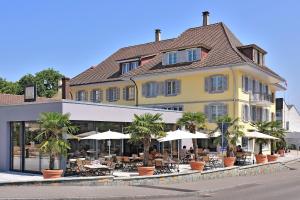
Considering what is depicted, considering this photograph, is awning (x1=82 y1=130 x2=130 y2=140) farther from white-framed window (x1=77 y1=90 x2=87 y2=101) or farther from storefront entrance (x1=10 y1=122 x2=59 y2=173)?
white-framed window (x1=77 y1=90 x2=87 y2=101)

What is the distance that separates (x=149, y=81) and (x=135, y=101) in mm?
2754

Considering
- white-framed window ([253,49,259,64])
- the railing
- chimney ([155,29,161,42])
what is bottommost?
the railing

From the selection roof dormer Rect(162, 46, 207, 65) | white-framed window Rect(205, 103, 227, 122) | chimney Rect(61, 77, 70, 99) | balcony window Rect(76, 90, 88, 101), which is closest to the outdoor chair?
white-framed window Rect(205, 103, 227, 122)

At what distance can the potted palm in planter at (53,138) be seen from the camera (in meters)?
19.0

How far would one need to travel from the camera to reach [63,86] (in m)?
46.6

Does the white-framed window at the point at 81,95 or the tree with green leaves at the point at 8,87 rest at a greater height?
the tree with green leaves at the point at 8,87

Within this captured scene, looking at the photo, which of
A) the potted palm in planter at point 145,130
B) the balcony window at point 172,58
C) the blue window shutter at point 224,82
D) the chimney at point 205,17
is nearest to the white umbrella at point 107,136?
the potted palm in planter at point 145,130

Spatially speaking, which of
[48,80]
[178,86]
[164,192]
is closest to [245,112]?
[178,86]

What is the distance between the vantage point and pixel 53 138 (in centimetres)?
1959

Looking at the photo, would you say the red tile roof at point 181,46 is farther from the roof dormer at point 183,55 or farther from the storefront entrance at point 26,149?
the storefront entrance at point 26,149

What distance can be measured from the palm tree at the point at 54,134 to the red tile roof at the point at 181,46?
18.8 metres

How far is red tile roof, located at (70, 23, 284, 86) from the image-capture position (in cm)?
3744

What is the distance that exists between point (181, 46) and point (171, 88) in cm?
385

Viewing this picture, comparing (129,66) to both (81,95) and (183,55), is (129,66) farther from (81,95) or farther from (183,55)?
(183,55)
